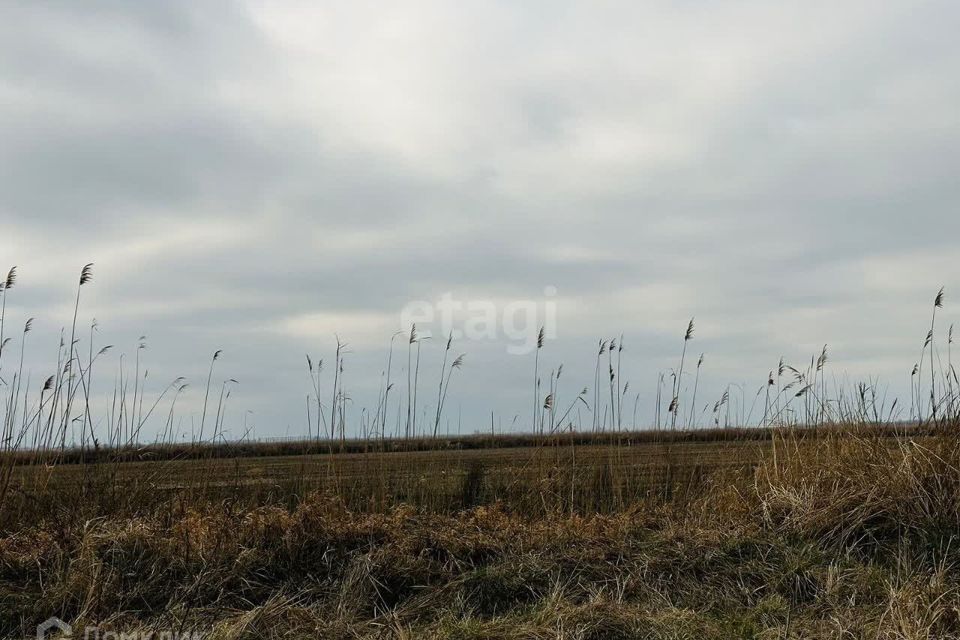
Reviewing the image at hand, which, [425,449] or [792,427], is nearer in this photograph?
[792,427]

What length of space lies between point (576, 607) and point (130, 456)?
433cm

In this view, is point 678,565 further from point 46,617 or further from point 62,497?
point 62,497

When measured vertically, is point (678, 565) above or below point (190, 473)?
below

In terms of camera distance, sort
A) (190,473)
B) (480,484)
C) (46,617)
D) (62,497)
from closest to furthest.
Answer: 1. (46,617)
2. (62,497)
3. (190,473)
4. (480,484)

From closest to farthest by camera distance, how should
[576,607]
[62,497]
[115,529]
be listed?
[576,607]
[115,529]
[62,497]

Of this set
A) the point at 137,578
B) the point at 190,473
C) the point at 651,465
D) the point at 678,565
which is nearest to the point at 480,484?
the point at 651,465

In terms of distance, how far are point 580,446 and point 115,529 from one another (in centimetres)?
409

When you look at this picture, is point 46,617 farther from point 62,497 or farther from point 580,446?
point 580,446

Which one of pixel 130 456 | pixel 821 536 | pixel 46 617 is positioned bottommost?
pixel 46 617

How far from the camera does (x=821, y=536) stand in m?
5.44

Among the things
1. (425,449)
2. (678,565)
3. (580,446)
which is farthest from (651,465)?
(678,565)

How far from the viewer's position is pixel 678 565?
4.94 meters

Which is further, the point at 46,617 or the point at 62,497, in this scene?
the point at 62,497

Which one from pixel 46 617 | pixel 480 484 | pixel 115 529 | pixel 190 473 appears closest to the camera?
pixel 46 617
